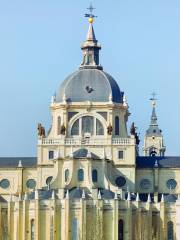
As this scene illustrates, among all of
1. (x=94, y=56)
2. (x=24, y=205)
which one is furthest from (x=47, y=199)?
(x=94, y=56)

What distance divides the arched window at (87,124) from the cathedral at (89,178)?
0.43 ft

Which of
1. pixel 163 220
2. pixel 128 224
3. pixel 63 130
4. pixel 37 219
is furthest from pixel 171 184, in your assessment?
pixel 37 219

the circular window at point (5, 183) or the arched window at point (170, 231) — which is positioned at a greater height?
the circular window at point (5, 183)

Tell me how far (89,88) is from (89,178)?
14730mm

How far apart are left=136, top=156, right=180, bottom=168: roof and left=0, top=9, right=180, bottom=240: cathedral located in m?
0.13

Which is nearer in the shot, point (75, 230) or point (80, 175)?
point (75, 230)

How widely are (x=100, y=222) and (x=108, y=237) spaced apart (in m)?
3.35

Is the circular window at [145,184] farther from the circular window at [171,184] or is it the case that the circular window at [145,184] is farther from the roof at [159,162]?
the circular window at [171,184]

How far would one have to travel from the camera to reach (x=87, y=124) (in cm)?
19300

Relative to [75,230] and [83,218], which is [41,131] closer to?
[83,218]

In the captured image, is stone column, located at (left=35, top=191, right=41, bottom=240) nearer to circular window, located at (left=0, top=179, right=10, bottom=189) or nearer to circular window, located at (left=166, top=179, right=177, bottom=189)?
circular window, located at (left=0, top=179, right=10, bottom=189)

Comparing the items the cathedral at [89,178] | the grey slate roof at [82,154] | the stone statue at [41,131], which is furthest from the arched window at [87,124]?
the stone statue at [41,131]

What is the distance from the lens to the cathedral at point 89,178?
179 m

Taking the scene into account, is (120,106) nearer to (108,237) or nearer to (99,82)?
(99,82)
